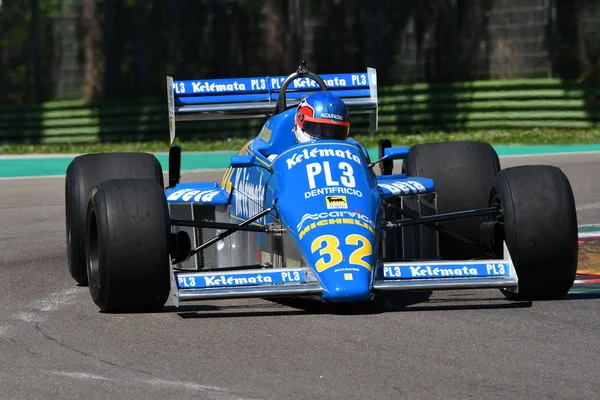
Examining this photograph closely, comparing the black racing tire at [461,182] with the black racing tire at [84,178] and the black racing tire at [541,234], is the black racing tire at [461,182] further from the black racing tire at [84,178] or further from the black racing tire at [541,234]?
the black racing tire at [84,178]

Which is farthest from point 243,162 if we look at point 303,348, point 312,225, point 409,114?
point 409,114

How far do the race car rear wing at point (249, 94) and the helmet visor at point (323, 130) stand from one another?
1620mm

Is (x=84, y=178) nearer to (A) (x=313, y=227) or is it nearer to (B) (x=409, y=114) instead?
(A) (x=313, y=227)

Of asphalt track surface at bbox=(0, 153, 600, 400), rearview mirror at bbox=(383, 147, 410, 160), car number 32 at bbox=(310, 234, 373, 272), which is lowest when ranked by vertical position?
asphalt track surface at bbox=(0, 153, 600, 400)

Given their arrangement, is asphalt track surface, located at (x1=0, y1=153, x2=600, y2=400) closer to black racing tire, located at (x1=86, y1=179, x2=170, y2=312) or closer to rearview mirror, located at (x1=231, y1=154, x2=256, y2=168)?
black racing tire, located at (x1=86, y1=179, x2=170, y2=312)

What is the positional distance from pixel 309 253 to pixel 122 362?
149cm

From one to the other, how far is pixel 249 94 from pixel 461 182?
1.92 metres

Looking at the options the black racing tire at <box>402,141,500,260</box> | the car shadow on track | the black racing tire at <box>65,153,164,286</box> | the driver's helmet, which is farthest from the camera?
the black racing tire at <box>402,141,500,260</box>

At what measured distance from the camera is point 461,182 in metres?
9.55

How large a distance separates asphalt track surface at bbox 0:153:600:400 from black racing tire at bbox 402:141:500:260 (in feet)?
3.73

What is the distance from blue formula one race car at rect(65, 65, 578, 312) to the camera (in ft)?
24.2

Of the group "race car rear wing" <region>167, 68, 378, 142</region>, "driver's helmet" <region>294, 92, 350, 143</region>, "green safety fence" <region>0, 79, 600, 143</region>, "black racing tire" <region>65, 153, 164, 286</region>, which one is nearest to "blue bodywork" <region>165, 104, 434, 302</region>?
"driver's helmet" <region>294, 92, 350, 143</region>

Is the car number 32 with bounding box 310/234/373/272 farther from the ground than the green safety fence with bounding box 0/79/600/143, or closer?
farther from the ground

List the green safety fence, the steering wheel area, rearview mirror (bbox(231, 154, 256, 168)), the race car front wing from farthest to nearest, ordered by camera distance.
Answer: the green safety fence
the steering wheel area
rearview mirror (bbox(231, 154, 256, 168))
the race car front wing
